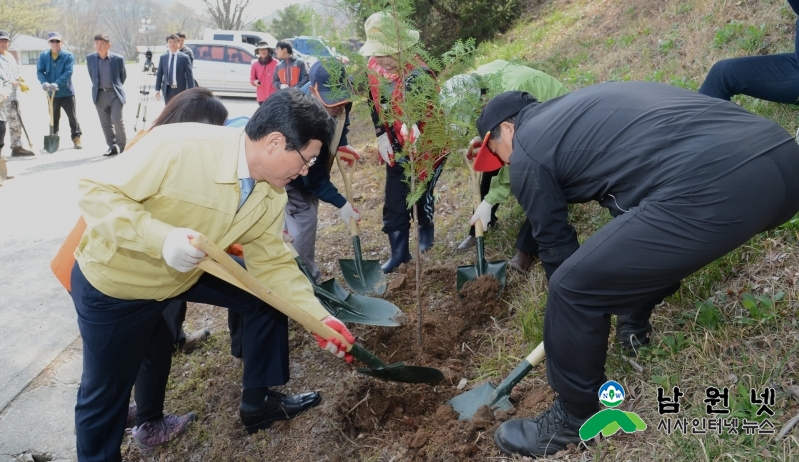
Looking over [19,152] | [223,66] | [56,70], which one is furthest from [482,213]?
[223,66]

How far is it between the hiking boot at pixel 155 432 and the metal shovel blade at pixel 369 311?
1116 millimetres

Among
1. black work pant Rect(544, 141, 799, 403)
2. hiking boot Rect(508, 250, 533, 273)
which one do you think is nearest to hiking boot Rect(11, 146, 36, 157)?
hiking boot Rect(508, 250, 533, 273)

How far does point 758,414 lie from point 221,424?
2524 mm

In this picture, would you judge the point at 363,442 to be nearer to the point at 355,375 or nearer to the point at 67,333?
the point at 355,375

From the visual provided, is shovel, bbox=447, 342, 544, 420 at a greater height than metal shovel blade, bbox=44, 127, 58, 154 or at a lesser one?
greater

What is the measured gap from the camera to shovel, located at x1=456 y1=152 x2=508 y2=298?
4.01m

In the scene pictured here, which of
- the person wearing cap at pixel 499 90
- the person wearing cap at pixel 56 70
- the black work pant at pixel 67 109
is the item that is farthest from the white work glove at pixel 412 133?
the black work pant at pixel 67 109

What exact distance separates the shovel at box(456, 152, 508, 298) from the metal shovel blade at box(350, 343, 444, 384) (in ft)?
3.26

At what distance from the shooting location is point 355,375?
11.3ft

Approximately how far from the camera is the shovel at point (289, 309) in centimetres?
222

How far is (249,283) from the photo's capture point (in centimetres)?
240

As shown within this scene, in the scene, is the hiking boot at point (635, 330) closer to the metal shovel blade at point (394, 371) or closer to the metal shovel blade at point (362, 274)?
the metal shovel blade at point (394, 371)

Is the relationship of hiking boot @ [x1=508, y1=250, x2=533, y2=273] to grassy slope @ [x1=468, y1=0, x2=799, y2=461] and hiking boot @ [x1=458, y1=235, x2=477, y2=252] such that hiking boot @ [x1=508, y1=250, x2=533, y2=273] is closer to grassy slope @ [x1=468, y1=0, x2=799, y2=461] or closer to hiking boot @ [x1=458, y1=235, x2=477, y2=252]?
grassy slope @ [x1=468, y1=0, x2=799, y2=461]

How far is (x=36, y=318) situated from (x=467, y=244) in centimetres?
339
